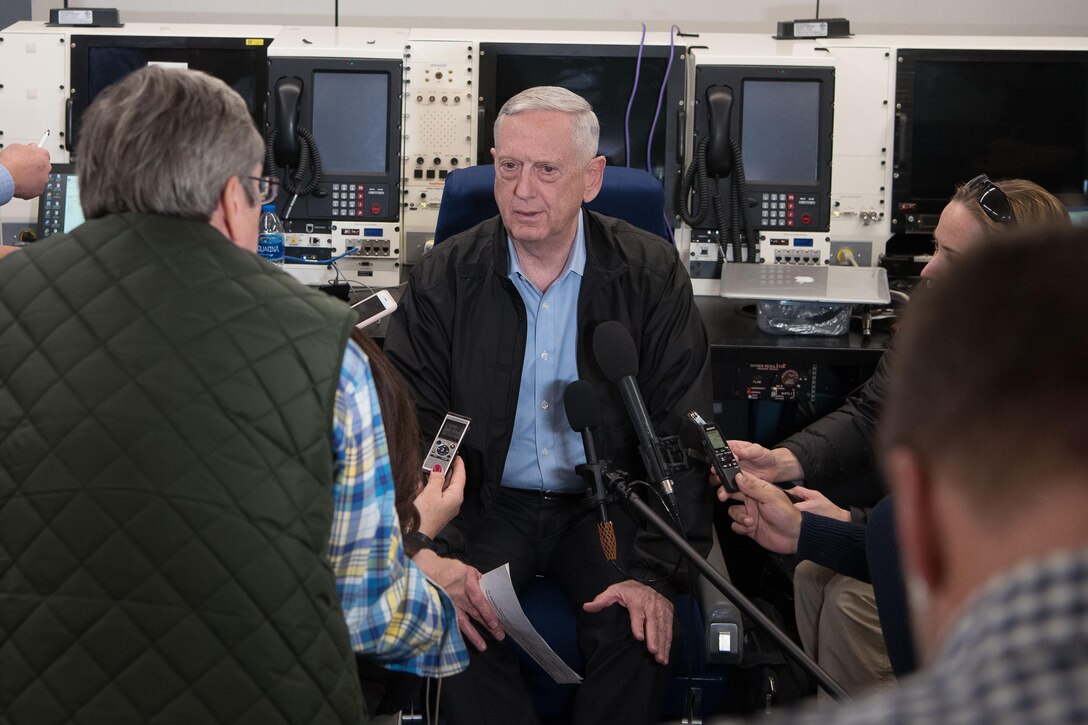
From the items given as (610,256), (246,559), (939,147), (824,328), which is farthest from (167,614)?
(939,147)

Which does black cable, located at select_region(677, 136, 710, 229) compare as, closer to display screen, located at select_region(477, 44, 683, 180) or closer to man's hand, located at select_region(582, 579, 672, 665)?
display screen, located at select_region(477, 44, 683, 180)

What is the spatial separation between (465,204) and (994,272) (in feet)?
6.86

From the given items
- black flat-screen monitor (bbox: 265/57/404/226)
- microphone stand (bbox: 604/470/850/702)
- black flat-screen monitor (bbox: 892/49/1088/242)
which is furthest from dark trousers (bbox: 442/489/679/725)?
black flat-screen monitor (bbox: 892/49/1088/242)

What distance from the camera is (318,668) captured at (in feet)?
4.06

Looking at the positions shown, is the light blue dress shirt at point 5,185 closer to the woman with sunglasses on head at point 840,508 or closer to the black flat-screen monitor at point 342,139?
the black flat-screen monitor at point 342,139

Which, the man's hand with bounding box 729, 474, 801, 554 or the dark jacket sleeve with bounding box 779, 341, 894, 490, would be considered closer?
the man's hand with bounding box 729, 474, 801, 554

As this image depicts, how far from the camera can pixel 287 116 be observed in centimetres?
319

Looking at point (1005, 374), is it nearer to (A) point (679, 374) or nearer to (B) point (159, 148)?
(B) point (159, 148)

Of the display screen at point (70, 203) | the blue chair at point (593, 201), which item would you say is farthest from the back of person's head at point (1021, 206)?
the display screen at point (70, 203)

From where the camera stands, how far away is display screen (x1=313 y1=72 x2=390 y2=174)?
3266mm

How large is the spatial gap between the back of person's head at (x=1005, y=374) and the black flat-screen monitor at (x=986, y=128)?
9.44 ft

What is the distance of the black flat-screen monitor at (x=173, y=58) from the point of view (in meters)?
3.34

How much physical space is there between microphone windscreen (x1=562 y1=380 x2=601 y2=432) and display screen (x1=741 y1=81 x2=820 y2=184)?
1591 millimetres

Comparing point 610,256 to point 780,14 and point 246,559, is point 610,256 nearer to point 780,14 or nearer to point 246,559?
point 246,559
